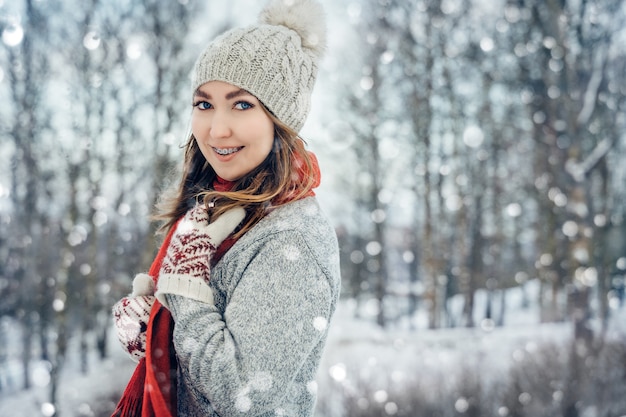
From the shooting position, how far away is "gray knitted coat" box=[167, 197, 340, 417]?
36.7 inches

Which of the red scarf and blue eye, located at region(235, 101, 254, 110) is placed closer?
the red scarf

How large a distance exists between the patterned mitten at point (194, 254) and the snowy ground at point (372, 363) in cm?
571

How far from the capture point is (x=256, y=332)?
3.08 feet

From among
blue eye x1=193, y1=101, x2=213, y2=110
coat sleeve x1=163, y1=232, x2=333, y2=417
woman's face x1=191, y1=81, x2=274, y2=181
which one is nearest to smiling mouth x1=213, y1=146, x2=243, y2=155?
woman's face x1=191, y1=81, x2=274, y2=181

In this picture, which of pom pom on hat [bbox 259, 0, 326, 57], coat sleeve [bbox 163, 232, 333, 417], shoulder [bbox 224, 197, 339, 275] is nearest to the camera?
coat sleeve [bbox 163, 232, 333, 417]

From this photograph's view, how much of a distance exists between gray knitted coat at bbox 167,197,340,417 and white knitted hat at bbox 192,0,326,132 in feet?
1.02

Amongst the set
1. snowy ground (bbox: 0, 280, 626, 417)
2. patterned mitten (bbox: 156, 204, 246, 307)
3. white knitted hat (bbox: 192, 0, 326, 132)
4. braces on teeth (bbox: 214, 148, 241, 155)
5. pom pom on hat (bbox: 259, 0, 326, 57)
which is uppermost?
pom pom on hat (bbox: 259, 0, 326, 57)

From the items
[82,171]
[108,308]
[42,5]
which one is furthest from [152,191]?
[42,5]

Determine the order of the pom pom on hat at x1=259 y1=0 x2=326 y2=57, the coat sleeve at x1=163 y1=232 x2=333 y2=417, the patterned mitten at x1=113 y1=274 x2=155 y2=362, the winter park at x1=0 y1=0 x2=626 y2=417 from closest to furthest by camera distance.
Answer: the coat sleeve at x1=163 y1=232 x2=333 y2=417 → the patterned mitten at x1=113 y1=274 x2=155 y2=362 → the pom pom on hat at x1=259 y1=0 x2=326 y2=57 → the winter park at x1=0 y1=0 x2=626 y2=417

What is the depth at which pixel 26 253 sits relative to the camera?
25.3ft

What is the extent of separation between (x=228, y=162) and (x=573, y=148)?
7379 millimetres

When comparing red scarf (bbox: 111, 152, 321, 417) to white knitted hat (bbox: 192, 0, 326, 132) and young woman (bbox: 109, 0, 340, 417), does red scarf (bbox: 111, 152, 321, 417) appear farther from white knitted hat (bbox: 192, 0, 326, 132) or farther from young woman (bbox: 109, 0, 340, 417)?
white knitted hat (bbox: 192, 0, 326, 132)

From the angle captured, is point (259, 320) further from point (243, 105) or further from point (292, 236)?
point (243, 105)

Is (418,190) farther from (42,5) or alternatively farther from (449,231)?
(42,5)
